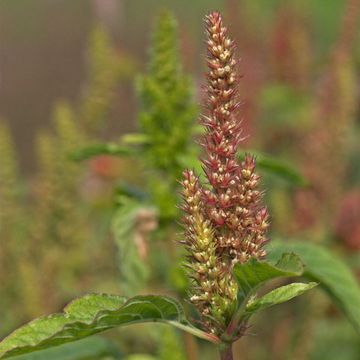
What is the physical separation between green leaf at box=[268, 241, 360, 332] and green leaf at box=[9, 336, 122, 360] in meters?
0.27

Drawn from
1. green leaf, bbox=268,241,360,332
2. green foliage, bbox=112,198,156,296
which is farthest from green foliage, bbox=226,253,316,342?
green foliage, bbox=112,198,156,296

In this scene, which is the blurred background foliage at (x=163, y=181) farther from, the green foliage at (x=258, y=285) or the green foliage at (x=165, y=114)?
the green foliage at (x=258, y=285)

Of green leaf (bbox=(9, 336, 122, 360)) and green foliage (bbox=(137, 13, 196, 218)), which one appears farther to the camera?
green foliage (bbox=(137, 13, 196, 218))

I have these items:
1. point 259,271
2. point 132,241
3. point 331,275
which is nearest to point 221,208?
point 259,271

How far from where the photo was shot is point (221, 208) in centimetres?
71

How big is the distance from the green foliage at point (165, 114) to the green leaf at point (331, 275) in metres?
0.22

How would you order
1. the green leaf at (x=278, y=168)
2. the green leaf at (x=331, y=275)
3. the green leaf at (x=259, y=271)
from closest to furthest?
the green leaf at (x=259, y=271) < the green leaf at (x=331, y=275) < the green leaf at (x=278, y=168)

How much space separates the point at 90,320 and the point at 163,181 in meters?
0.67

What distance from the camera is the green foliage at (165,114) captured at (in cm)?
129

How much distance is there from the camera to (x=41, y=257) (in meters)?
1.98

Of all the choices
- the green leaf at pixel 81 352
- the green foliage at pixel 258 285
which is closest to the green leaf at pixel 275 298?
the green foliage at pixel 258 285

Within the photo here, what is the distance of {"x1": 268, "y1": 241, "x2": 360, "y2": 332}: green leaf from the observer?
1.07 m

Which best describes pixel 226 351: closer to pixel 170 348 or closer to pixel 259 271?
pixel 259 271

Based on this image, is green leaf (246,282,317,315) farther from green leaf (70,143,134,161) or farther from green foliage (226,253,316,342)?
green leaf (70,143,134,161)
